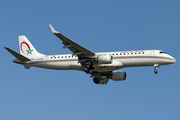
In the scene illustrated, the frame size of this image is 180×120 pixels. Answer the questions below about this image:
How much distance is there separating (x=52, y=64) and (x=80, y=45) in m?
7.97

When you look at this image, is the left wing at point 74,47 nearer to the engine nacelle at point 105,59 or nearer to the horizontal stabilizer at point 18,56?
the engine nacelle at point 105,59

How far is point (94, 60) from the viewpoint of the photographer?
149 ft

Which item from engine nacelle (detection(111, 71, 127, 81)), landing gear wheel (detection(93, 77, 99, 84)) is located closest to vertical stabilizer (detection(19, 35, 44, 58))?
landing gear wheel (detection(93, 77, 99, 84))

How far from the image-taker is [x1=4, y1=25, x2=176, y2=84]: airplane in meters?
44.3

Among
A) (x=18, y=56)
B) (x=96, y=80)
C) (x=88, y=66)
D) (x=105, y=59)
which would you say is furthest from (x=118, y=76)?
(x=18, y=56)

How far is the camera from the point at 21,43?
177ft

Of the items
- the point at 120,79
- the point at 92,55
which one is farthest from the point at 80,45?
the point at 120,79

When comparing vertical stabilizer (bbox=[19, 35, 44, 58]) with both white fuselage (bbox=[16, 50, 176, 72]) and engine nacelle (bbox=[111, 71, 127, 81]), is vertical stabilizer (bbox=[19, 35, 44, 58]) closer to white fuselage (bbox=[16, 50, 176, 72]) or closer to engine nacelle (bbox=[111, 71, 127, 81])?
white fuselage (bbox=[16, 50, 176, 72])

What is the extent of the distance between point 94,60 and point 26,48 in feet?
48.5

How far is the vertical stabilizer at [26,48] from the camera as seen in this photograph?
5238 centimetres

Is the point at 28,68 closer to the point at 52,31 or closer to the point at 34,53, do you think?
the point at 34,53

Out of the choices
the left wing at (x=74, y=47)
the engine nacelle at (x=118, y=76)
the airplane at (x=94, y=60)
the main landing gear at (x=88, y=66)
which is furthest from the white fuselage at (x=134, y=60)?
the engine nacelle at (x=118, y=76)

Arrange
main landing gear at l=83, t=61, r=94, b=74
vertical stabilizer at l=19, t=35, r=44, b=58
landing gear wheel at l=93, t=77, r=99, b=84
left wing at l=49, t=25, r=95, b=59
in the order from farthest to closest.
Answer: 1. vertical stabilizer at l=19, t=35, r=44, b=58
2. landing gear wheel at l=93, t=77, r=99, b=84
3. main landing gear at l=83, t=61, r=94, b=74
4. left wing at l=49, t=25, r=95, b=59

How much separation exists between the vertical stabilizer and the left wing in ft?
32.2
